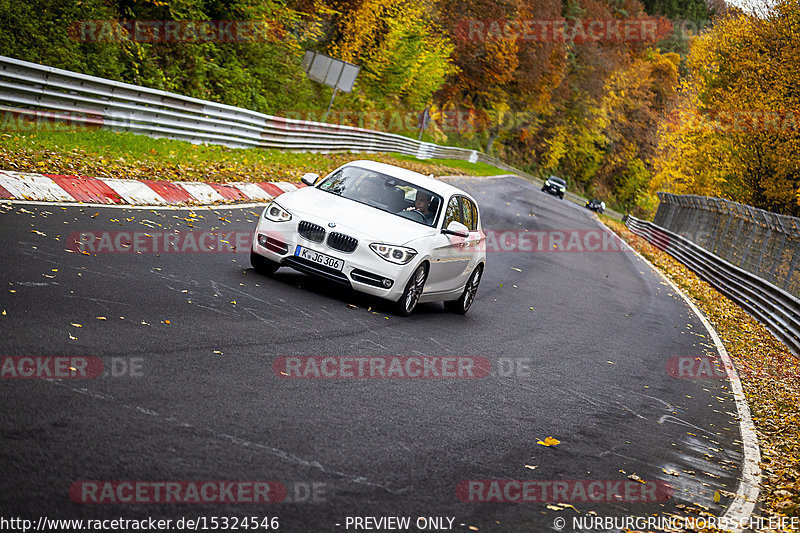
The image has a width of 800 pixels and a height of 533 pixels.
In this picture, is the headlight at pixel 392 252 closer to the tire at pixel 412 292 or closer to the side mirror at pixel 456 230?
the tire at pixel 412 292

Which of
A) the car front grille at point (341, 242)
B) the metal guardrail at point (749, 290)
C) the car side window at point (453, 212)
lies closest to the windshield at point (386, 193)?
the car side window at point (453, 212)

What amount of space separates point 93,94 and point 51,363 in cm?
1407

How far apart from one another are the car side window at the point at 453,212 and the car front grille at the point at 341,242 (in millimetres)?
1586

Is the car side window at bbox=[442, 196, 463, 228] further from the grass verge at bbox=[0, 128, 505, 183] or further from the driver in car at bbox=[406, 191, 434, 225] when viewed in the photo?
the grass verge at bbox=[0, 128, 505, 183]

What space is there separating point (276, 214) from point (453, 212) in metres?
2.44

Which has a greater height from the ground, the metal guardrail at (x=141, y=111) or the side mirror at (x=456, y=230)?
Answer: the side mirror at (x=456, y=230)

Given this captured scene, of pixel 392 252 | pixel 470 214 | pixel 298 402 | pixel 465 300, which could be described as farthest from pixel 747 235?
pixel 298 402

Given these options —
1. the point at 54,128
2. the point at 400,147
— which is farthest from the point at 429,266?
the point at 400,147

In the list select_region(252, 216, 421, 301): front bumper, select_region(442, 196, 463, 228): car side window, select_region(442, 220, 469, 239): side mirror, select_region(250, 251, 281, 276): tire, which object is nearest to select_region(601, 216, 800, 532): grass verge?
select_region(442, 220, 469, 239): side mirror

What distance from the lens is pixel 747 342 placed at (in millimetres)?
16688

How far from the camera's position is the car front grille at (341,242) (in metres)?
9.98

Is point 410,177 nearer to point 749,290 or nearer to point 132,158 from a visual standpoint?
point 132,158

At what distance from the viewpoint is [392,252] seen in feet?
32.8

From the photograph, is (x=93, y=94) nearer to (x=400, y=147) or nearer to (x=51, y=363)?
(x=51, y=363)
